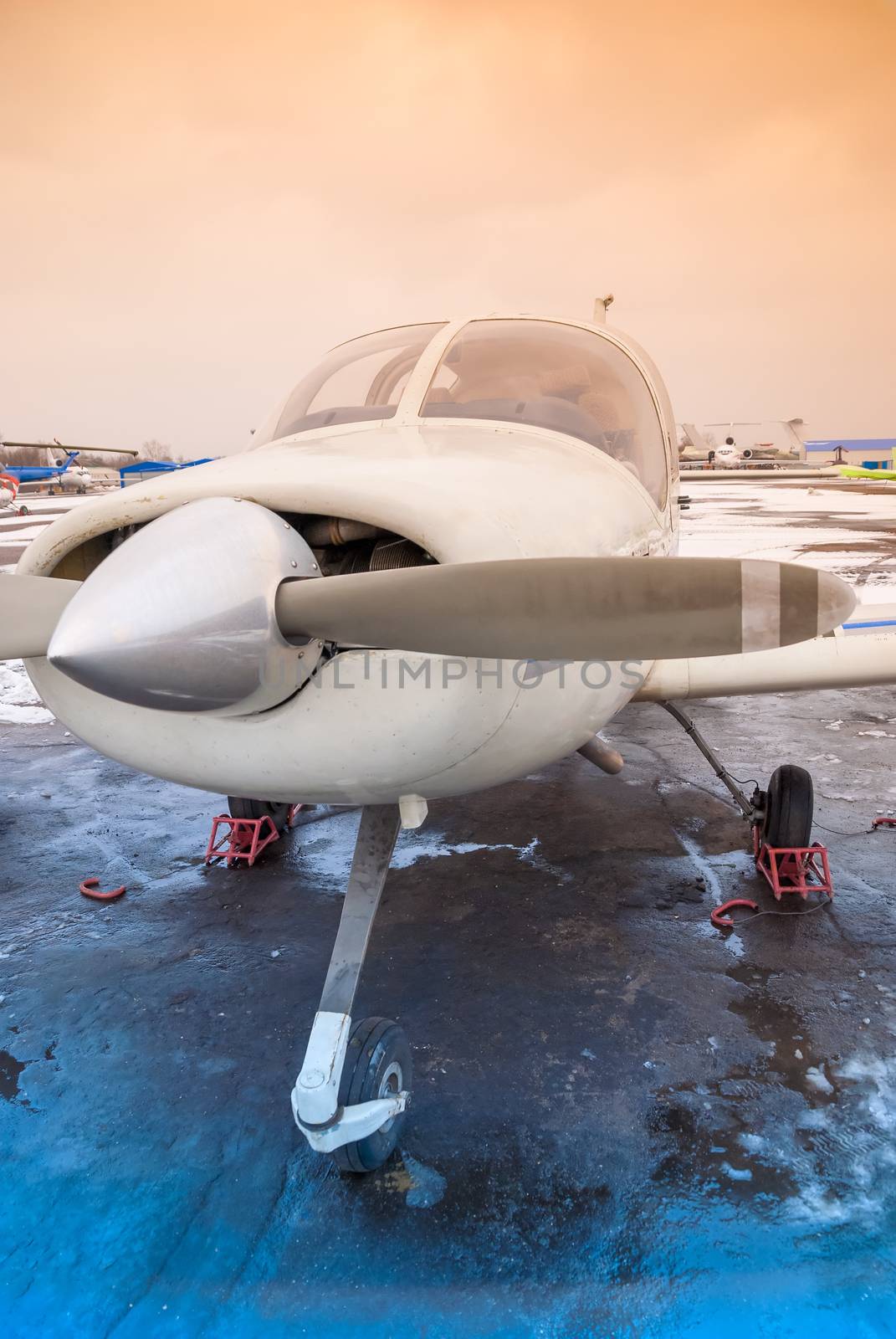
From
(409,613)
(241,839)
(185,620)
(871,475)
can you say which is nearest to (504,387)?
(409,613)

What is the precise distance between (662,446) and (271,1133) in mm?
2970

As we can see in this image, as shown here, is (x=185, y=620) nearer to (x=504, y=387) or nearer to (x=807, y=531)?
(x=504, y=387)

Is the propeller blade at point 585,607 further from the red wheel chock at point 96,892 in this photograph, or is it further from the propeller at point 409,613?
the red wheel chock at point 96,892

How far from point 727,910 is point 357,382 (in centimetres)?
269

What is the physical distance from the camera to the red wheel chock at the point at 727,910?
3430 millimetres

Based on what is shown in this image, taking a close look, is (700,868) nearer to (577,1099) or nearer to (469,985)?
(469,985)

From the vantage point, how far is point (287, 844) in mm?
4395

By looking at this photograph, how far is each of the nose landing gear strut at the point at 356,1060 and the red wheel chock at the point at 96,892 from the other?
1892mm

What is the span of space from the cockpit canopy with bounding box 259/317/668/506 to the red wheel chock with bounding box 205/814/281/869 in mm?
2064

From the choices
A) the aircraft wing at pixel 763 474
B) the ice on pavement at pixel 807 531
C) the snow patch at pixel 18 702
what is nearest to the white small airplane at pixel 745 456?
the aircraft wing at pixel 763 474

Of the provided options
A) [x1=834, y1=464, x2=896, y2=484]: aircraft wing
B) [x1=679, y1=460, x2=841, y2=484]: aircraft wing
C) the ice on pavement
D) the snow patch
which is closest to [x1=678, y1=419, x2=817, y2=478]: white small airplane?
[x1=679, y1=460, x2=841, y2=484]: aircraft wing

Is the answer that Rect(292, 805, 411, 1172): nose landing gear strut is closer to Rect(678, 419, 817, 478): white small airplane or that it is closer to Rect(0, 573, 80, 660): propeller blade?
Rect(0, 573, 80, 660): propeller blade

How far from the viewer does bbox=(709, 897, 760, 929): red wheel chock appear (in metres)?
3.43

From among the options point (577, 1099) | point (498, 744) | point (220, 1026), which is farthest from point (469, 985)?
point (498, 744)
